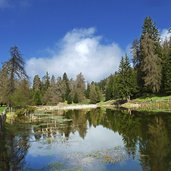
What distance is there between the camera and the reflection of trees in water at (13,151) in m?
18.9

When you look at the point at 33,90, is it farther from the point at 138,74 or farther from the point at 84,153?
the point at 84,153

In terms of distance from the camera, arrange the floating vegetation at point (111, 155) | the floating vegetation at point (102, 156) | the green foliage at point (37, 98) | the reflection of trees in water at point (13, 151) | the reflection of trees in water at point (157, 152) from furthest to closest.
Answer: the green foliage at point (37, 98), the floating vegetation at point (111, 155), the floating vegetation at point (102, 156), the reflection of trees in water at point (13, 151), the reflection of trees in water at point (157, 152)

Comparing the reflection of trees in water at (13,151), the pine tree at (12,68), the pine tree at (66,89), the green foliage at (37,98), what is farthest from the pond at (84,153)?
the pine tree at (66,89)

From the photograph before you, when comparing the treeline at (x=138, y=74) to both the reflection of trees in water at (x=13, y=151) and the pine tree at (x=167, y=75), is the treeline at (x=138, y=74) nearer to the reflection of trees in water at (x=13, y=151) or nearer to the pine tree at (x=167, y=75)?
the pine tree at (x=167, y=75)

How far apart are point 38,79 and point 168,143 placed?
135211mm

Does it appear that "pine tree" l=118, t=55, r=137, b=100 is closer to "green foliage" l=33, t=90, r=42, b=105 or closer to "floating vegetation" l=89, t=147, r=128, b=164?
"green foliage" l=33, t=90, r=42, b=105

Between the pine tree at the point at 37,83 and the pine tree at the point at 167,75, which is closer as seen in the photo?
the pine tree at the point at 167,75

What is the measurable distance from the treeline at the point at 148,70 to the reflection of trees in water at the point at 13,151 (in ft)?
160

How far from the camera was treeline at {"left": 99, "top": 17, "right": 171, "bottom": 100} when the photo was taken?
2938 inches

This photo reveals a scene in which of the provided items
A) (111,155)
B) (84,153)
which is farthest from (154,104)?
(111,155)

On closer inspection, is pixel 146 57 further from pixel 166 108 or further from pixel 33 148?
pixel 33 148

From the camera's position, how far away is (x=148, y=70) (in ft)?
249

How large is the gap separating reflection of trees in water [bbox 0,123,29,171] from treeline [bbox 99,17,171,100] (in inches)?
1923

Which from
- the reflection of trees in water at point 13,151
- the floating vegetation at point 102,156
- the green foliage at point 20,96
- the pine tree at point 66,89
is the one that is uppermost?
the pine tree at point 66,89
